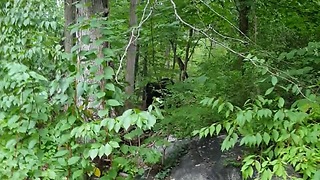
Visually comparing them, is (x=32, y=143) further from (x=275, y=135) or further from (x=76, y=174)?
(x=275, y=135)

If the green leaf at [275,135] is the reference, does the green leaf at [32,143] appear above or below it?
below

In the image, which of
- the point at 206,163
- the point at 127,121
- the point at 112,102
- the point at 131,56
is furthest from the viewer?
the point at 131,56

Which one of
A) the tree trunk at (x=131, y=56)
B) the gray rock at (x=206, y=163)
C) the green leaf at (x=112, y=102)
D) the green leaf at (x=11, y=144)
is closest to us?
the green leaf at (x=112, y=102)

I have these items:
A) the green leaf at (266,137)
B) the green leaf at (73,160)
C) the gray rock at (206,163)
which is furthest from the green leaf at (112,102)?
the gray rock at (206,163)

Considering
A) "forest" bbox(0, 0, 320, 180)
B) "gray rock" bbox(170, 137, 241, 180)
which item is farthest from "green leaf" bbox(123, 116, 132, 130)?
"gray rock" bbox(170, 137, 241, 180)

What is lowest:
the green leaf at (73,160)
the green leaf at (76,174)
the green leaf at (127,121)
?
the green leaf at (76,174)

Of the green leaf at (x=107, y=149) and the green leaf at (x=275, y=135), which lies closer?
the green leaf at (x=107, y=149)

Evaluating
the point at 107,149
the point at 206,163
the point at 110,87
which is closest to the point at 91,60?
the point at 110,87

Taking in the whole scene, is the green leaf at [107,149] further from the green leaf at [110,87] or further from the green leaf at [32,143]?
the green leaf at [32,143]

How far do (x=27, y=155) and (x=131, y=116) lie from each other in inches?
31.9

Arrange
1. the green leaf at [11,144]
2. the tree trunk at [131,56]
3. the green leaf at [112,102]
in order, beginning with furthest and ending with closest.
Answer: the tree trunk at [131,56]
the green leaf at [11,144]
the green leaf at [112,102]

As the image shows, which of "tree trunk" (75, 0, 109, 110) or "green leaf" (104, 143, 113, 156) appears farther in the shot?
"tree trunk" (75, 0, 109, 110)

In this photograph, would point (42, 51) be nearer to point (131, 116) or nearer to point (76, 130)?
point (76, 130)

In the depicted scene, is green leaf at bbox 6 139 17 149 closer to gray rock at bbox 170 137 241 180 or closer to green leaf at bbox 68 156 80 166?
green leaf at bbox 68 156 80 166
